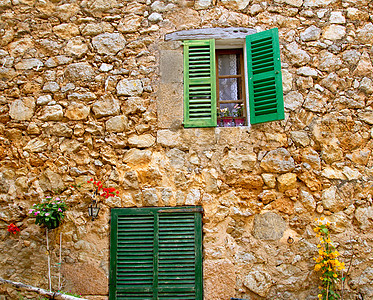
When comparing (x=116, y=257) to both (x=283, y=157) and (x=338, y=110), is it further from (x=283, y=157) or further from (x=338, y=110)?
(x=338, y=110)

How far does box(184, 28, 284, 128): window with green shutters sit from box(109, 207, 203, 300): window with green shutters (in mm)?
1159

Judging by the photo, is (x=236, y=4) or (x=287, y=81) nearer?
(x=287, y=81)

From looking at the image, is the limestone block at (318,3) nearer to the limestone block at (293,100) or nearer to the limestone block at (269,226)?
the limestone block at (293,100)

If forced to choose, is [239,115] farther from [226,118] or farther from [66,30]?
[66,30]

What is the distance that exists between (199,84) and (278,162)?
1.35 metres

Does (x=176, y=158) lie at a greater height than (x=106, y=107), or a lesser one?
lesser

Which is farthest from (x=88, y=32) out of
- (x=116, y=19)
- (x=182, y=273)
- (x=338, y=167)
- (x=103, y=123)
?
(x=338, y=167)

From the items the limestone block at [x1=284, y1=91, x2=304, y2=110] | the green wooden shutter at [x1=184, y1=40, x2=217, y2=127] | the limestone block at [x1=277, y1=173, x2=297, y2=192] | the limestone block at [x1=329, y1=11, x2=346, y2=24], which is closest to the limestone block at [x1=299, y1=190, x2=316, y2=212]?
the limestone block at [x1=277, y1=173, x2=297, y2=192]

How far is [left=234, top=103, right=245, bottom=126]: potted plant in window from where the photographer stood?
432cm

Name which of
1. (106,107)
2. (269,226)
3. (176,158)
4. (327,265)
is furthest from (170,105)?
(327,265)

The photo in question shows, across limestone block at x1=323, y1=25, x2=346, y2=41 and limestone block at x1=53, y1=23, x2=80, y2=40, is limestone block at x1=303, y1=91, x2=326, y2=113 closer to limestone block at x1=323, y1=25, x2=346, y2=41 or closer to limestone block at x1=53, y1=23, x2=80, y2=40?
limestone block at x1=323, y1=25, x2=346, y2=41

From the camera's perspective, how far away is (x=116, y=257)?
3.89m

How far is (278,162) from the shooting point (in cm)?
400

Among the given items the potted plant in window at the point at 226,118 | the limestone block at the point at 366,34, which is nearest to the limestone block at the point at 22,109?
the potted plant in window at the point at 226,118
